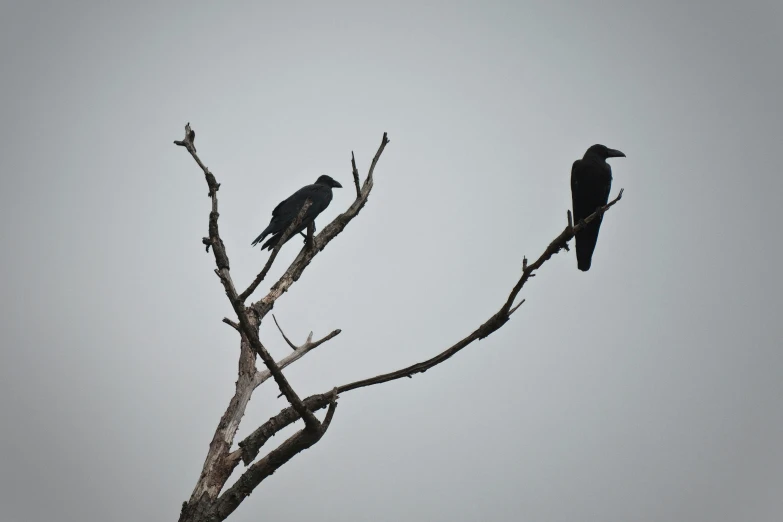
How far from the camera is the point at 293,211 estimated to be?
24.0ft

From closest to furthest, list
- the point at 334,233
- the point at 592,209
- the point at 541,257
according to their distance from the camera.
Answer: the point at 541,257
the point at 334,233
the point at 592,209

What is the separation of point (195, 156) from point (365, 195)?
7.35 feet

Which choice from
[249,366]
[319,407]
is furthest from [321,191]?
[319,407]

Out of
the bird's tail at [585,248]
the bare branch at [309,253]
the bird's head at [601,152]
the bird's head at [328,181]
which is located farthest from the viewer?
the bird's head at [328,181]

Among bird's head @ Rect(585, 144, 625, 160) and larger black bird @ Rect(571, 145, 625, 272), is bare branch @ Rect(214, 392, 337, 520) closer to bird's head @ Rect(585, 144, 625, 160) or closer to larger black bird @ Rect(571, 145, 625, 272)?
larger black bird @ Rect(571, 145, 625, 272)

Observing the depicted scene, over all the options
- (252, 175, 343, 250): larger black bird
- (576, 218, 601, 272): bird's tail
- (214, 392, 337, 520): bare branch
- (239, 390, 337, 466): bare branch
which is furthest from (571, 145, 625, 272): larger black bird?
(214, 392, 337, 520): bare branch

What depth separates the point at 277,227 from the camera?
699 centimetres

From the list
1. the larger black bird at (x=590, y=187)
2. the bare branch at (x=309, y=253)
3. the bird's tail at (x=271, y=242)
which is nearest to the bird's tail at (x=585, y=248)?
the larger black bird at (x=590, y=187)

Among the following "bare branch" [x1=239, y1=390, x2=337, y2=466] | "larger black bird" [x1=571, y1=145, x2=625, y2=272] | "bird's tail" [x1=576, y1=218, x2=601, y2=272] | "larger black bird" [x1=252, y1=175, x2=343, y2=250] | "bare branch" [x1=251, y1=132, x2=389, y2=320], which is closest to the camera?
"bare branch" [x1=239, y1=390, x2=337, y2=466]

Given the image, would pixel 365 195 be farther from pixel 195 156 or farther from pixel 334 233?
pixel 195 156

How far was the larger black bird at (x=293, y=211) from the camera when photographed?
6.79 m

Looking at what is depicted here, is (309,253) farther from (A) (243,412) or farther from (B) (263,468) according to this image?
(B) (263,468)

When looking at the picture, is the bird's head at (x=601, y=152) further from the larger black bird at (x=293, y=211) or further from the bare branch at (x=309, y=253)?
the larger black bird at (x=293, y=211)

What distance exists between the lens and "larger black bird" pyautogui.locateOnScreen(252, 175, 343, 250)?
22.3 feet
